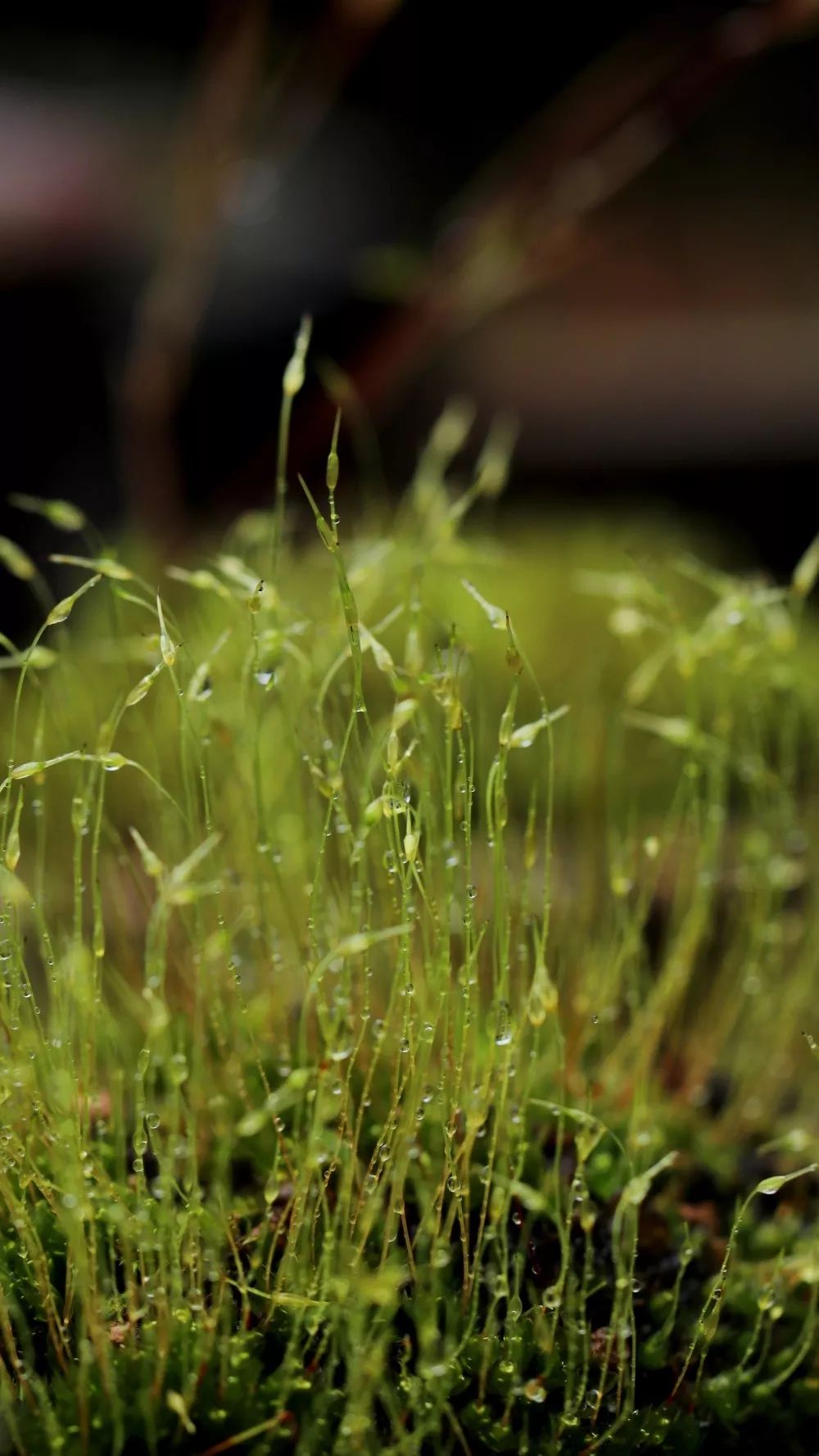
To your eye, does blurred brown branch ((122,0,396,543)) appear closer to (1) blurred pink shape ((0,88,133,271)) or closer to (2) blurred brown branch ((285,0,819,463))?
(2) blurred brown branch ((285,0,819,463))

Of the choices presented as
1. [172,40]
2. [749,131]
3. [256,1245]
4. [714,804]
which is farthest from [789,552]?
[256,1245]

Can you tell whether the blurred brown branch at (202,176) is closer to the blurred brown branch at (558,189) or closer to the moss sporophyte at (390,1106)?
the blurred brown branch at (558,189)

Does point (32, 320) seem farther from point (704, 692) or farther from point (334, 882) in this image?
point (334, 882)

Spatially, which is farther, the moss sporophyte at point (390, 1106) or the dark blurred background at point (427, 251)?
the dark blurred background at point (427, 251)

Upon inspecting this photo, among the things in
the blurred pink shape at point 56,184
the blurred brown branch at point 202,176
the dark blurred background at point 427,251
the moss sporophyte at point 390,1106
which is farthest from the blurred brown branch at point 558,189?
the blurred pink shape at point 56,184

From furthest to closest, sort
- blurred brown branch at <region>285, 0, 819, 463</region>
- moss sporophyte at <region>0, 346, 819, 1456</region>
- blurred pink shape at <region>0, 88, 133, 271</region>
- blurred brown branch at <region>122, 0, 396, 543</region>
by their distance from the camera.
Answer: blurred pink shape at <region>0, 88, 133, 271</region>
blurred brown branch at <region>122, 0, 396, 543</region>
blurred brown branch at <region>285, 0, 819, 463</region>
moss sporophyte at <region>0, 346, 819, 1456</region>

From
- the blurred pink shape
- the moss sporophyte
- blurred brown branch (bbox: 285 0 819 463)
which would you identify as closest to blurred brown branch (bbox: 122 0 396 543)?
blurred brown branch (bbox: 285 0 819 463)
